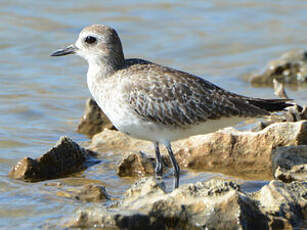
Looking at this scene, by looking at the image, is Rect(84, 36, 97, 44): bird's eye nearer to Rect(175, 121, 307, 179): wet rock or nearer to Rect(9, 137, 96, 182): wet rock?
Rect(9, 137, 96, 182): wet rock

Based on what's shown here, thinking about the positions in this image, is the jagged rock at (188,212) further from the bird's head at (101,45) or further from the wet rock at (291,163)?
the bird's head at (101,45)

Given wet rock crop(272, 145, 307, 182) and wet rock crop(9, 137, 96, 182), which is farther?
wet rock crop(9, 137, 96, 182)

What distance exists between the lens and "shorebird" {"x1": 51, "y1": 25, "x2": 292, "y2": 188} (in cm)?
889

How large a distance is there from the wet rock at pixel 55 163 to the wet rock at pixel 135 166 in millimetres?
672

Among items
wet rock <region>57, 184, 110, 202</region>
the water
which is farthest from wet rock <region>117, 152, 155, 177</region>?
wet rock <region>57, 184, 110, 202</region>

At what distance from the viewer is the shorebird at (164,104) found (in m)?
8.89

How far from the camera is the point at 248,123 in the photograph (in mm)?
11992

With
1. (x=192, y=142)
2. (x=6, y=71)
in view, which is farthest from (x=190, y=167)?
(x=6, y=71)

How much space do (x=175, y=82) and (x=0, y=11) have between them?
414 inches

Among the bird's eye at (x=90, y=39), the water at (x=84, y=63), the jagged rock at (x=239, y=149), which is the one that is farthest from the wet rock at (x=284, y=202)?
the bird's eye at (x=90, y=39)

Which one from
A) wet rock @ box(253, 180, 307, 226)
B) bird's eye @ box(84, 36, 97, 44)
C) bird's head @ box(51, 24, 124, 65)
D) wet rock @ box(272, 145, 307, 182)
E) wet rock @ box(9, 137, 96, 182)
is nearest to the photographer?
wet rock @ box(253, 180, 307, 226)

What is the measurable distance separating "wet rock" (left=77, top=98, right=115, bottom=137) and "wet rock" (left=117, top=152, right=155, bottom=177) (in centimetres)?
199

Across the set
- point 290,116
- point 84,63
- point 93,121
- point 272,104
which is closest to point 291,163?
point 272,104

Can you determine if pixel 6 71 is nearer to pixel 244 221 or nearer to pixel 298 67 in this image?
pixel 298 67
